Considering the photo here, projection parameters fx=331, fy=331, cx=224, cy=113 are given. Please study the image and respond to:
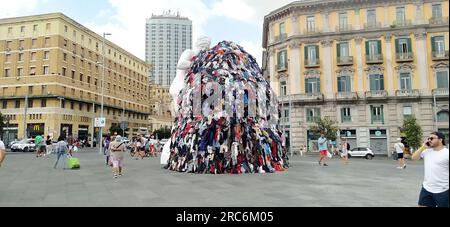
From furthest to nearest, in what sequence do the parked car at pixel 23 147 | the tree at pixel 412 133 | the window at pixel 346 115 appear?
the window at pixel 346 115 → the parked car at pixel 23 147 → the tree at pixel 412 133

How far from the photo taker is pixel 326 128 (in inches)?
1209

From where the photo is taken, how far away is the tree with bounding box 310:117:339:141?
30.6 meters

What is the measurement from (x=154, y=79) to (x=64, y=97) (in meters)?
80.8

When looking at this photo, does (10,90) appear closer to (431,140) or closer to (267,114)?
(267,114)

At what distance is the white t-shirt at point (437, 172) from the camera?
3674 millimetres

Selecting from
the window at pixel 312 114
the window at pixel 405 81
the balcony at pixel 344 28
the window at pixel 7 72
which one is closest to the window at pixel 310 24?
the balcony at pixel 344 28

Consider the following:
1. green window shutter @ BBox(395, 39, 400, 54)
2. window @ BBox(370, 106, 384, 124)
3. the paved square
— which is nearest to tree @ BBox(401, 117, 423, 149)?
window @ BBox(370, 106, 384, 124)

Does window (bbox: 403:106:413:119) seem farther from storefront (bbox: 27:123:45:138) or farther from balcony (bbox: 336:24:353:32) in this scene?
storefront (bbox: 27:123:45:138)

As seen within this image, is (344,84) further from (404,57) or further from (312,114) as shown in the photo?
(404,57)

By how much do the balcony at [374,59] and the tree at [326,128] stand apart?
22.8 feet

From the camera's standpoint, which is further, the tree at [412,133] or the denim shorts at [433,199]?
the tree at [412,133]

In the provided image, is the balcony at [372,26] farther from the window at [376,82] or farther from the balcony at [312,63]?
the balcony at [312,63]

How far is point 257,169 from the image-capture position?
37.1 feet
